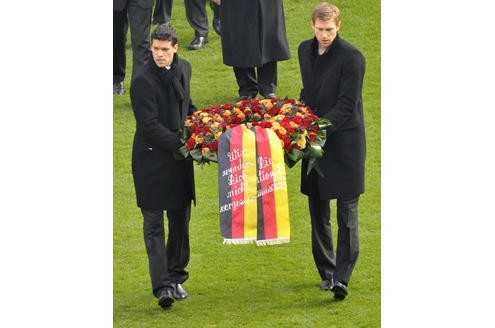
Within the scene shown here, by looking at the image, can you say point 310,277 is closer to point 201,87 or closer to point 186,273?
point 186,273

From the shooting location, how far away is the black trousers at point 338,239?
1402 centimetres

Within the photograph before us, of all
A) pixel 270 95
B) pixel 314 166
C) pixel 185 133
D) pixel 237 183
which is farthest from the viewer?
pixel 270 95

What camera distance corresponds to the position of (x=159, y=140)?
44.7 ft

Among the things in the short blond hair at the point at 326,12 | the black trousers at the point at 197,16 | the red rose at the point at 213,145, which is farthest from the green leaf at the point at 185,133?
the black trousers at the point at 197,16

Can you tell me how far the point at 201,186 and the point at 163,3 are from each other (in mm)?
1661

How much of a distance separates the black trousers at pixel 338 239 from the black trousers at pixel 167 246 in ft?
3.37

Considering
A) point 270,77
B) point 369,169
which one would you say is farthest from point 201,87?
point 369,169

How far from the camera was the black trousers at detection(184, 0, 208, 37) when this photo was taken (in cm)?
1555

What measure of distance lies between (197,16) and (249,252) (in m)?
2.27

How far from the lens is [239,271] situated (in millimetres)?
14492

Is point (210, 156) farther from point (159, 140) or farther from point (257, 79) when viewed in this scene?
point (257, 79)

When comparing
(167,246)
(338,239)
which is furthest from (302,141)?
(167,246)
